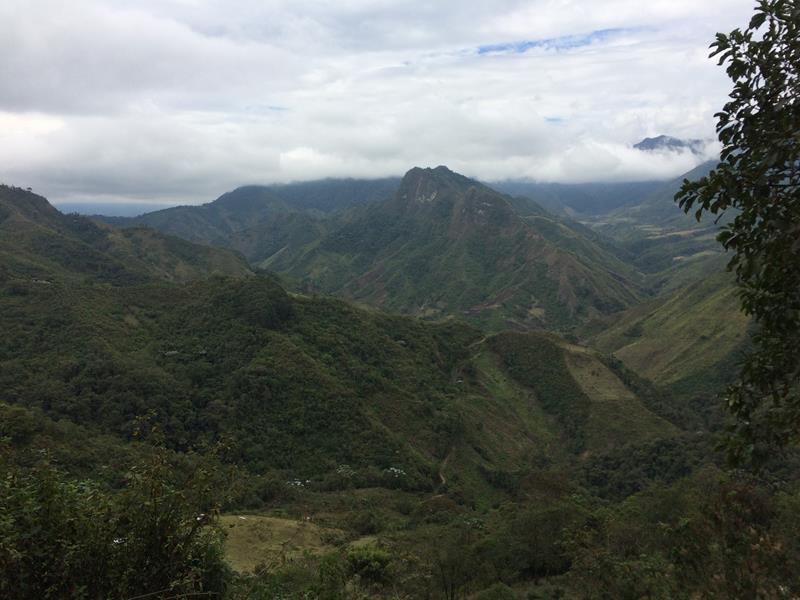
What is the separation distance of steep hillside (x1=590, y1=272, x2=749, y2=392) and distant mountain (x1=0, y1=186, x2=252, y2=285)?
120 metres

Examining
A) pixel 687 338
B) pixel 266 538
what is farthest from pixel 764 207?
pixel 687 338

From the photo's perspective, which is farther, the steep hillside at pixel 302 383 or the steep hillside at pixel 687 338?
the steep hillside at pixel 687 338

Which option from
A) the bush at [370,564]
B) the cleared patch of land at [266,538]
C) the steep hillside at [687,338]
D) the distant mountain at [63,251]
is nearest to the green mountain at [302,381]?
the distant mountain at [63,251]

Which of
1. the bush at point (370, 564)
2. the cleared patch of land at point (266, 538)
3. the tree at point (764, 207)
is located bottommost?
the cleared patch of land at point (266, 538)

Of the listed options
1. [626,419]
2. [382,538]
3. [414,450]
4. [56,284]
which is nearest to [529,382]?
[626,419]

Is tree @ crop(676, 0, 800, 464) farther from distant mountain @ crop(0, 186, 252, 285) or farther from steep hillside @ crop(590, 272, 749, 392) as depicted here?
steep hillside @ crop(590, 272, 749, 392)

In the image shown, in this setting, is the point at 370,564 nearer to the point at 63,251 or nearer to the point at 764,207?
the point at 764,207

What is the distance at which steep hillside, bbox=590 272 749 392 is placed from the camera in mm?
121375

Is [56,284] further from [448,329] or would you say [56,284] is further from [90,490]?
[90,490]

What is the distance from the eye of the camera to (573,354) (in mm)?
110125

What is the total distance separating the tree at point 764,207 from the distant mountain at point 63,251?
371 ft

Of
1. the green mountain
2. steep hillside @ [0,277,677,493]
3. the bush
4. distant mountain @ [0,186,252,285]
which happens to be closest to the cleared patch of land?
the bush

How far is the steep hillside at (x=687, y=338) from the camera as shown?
121 m

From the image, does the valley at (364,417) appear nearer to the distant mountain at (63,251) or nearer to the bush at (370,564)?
the bush at (370,564)
